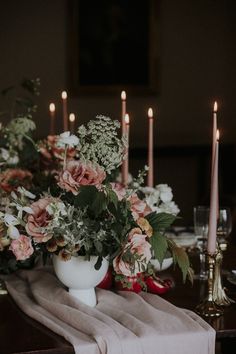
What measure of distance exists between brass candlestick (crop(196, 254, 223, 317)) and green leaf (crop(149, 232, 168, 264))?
125mm

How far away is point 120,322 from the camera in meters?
1.95

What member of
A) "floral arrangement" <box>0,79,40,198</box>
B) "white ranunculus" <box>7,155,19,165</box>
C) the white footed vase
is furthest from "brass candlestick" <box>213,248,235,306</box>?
"white ranunculus" <box>7,155,19,165</box>

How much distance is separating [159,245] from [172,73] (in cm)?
449

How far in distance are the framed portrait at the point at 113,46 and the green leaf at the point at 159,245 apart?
4169 mm

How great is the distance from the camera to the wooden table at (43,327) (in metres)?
1.79

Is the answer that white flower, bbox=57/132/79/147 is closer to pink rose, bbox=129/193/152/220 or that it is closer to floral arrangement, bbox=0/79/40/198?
pink rose, bbox=129/193/152/220

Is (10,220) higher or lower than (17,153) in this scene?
lower

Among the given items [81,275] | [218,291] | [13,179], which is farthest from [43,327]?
[13,179]

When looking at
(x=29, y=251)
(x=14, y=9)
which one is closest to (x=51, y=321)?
(x=29, y=251)

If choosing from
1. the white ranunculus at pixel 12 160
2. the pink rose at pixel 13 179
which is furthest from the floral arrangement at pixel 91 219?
the white ranunculus at pixel 12 160

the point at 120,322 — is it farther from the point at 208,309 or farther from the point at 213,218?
the point at 213,218

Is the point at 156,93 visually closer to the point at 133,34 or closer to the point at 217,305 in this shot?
the point at 133,34

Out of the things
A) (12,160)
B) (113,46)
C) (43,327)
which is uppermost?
(113,46)

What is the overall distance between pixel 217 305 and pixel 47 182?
0.85 meters
